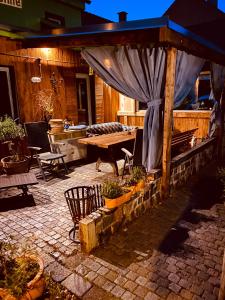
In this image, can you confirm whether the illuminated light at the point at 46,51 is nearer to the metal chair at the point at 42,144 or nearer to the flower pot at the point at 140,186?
the metal chair at the point at 42,144

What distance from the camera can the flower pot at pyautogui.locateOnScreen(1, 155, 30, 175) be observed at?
5.50m

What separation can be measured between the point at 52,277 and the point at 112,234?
1052 millimetres

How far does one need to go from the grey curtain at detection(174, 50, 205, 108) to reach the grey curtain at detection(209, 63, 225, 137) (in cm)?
134

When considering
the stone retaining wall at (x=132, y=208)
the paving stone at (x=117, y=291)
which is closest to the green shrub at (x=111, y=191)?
the stone retaining wall at (x=132, y=208)

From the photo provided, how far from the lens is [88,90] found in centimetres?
974

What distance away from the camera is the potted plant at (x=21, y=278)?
213 cm

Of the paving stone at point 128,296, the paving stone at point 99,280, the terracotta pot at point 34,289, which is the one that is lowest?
the paving stone at point 128,296

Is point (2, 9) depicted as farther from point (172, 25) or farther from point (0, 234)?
point (0, 234)

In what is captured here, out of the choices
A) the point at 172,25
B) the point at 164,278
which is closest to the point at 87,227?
the point at 164,278

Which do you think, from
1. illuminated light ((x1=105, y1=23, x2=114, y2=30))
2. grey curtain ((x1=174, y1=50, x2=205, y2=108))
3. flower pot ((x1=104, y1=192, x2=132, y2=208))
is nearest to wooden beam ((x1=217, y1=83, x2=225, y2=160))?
grey curtain ((x1=174, y1=50, x2=205, y2=108))

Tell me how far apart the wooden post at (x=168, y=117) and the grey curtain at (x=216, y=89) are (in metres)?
3.02

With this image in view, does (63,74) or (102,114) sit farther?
(102,114)

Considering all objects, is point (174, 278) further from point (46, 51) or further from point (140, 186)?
point (46, 51)

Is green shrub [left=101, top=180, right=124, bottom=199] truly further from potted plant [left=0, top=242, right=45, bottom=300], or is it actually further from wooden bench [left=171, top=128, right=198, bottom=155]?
Answer: wooden bench [left=171, top=128, right=198, bottom=155]
